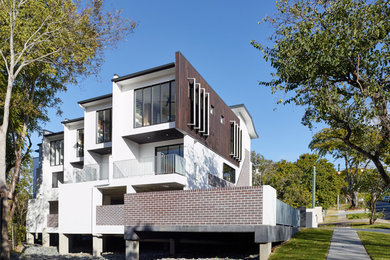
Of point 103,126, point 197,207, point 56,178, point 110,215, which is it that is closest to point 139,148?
point 103,126

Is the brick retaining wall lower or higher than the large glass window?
lower

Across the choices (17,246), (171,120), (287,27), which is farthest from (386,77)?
(17,246)

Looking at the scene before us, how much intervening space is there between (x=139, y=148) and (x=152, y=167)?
12.1ft

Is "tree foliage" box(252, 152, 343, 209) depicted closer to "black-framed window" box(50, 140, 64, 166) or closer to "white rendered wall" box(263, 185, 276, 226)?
"black-framed window" box(50, 140, 64, 166)

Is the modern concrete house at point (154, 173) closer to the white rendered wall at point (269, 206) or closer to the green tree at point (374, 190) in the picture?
the white rendered wall at point (269, 206)

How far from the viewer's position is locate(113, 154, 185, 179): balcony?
1791cm

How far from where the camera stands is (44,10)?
55.2ft

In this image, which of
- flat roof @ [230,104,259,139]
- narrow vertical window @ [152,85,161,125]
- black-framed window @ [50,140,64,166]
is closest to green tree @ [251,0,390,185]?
narrow vertical window @ [152,85,161,125]

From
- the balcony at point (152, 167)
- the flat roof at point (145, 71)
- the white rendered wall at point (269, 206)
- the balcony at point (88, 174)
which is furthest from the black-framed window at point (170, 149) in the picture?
the white rendered wall at point (269, 206)

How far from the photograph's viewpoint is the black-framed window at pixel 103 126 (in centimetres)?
2259

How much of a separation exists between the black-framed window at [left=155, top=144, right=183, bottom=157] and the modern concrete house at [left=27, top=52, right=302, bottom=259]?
64 mm

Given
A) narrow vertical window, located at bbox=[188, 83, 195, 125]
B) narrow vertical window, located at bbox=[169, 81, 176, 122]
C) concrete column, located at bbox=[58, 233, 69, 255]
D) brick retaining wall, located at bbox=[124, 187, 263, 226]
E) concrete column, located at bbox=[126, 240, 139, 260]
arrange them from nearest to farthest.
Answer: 1. brick retaining wall, located at bbox=[124, 187, 263, 226]
2. concrete column, located at bbox=[126, 240, 139, 260]
3. narrow vertical window, located at bbox=[169, 81, 176, 122]
4. narrow vertical window, located at bbox=[188, 83, 195, 125]
5. concrete column, located at bbox=[58, 233, 69, 255]

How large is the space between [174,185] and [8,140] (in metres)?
13.2

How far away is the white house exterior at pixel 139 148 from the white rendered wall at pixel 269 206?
6.10m
